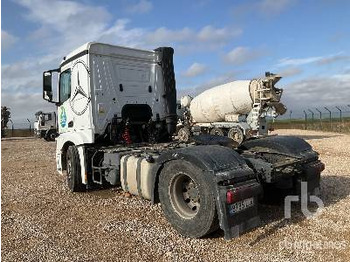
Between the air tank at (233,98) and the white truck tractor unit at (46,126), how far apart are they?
14477mm

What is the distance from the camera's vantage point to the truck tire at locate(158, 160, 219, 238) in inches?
190

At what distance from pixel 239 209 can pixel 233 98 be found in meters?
16.2

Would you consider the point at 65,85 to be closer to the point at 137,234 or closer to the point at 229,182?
the point at 137,234

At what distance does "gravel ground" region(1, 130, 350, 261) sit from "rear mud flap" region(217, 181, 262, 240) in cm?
23

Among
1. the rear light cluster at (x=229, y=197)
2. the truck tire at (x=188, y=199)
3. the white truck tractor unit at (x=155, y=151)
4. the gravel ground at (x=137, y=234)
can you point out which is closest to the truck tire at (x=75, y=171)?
the white truck tractor unit at (x=155, y=151)

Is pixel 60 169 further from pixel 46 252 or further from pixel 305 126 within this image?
pixel 305 126

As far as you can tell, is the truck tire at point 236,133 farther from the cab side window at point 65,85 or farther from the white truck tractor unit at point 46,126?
the white truck tractor unit at point 46,126

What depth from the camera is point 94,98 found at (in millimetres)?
8062

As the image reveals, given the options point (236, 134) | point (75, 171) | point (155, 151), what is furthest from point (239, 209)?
point (236, 134)

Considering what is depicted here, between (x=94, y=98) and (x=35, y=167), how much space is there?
6892 mm

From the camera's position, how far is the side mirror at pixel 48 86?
9.27 m

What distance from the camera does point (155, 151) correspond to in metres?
6.98

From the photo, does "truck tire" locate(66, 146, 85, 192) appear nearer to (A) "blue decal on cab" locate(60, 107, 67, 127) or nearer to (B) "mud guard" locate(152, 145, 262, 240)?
(A) "blue decal on cab" locate(60, 107, 67, 127)

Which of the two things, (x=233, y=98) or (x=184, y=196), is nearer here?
(x=184, y=196)
